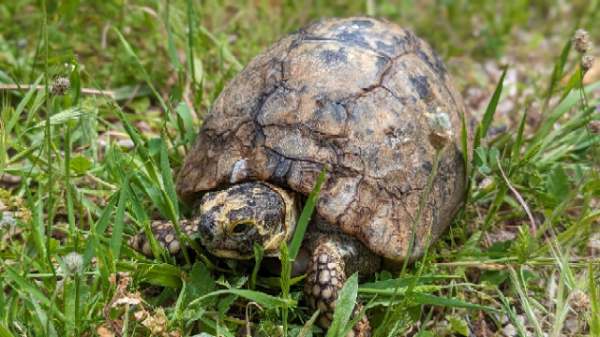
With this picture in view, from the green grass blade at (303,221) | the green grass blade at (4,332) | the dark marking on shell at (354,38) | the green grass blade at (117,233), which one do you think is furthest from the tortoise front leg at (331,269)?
the green grass blade at (4,332)

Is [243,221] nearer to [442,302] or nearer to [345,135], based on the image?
[345,135]

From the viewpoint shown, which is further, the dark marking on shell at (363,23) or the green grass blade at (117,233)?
the dark marking on shell at (363,23)

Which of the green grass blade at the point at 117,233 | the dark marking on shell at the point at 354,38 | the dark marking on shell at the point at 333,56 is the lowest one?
the green grass blade at the point at 117,233

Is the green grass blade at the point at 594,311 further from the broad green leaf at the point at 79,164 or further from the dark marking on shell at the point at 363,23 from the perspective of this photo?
the broad green leaf at the point at 79,164

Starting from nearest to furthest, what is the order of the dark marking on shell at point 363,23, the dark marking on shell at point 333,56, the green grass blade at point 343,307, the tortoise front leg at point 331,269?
the green grass blade at point 343,307 < the tortoise front leg at point 331,269 < the dark marking on shell at point 333,56 < the dark marking on shell at point 363,23

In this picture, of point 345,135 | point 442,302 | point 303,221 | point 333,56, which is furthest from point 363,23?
point 442,302

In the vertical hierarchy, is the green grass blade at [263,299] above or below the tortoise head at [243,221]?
below

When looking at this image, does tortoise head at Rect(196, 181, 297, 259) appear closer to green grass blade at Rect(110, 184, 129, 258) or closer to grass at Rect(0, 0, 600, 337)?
grass at Rect(0, 0, 600, 337)

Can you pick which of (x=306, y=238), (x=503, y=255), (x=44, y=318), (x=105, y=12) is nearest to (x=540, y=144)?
(x=503, y=255)

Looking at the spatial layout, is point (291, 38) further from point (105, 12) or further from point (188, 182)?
point (105, 12)
